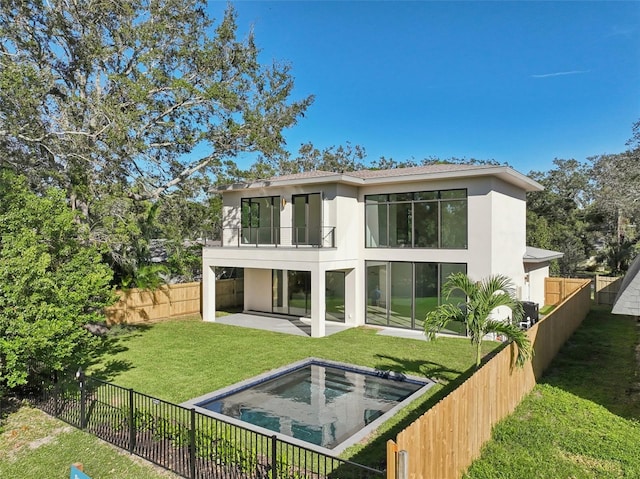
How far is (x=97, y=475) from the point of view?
6219 millimetres

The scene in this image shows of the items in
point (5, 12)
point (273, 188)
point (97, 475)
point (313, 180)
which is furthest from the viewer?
point (273, 188)

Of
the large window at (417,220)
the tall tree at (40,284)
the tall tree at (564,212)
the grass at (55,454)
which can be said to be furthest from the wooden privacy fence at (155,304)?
the tall tree at (564,212)

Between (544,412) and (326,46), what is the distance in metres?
20.8

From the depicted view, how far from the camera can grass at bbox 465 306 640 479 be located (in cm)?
607

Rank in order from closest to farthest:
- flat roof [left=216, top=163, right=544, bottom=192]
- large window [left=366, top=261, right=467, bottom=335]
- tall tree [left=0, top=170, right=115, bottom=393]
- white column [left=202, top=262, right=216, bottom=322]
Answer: tall tree [left=0, top=170, right=115, bottom=393] → flat roof [left=216, top=163, right=544, bottom=192] → large window [left=366, top=261, right=467, bottom=335] → white column [left=202, top=262, right=216, bottom=322]

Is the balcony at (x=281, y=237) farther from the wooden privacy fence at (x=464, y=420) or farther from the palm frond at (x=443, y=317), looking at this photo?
the wooden privacy fence at (x=464, y=420)

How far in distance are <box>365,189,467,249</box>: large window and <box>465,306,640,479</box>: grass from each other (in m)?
5.56

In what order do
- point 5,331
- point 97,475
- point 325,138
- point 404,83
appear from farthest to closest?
1. point 325,138
2. point 404,83
3. point 5,331
4. point 97,475

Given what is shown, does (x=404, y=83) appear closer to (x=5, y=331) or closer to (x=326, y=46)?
(x=326, y=46)

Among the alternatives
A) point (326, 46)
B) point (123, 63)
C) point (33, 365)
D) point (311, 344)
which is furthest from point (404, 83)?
point (33, 365)

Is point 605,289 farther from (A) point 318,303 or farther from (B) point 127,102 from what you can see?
(B) point 127,102

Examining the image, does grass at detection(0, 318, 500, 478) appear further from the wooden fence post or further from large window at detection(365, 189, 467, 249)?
large window at detection(365, 189, 467, 249)

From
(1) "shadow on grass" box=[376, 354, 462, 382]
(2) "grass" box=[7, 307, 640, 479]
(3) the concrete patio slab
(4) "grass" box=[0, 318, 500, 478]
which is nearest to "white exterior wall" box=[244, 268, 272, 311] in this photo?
(3) the concrete patio slab

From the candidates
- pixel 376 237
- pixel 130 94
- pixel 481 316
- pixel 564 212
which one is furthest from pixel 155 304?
pixel 564 212
